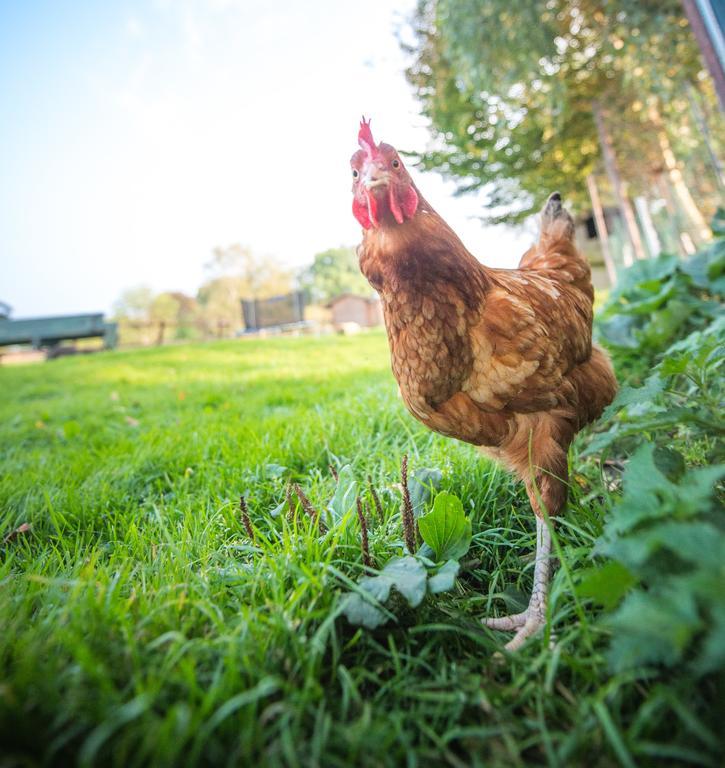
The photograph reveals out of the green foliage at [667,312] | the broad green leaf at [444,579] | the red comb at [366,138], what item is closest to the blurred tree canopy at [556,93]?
the green foliage at [667,312]

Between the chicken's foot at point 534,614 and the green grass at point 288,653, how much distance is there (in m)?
0.04

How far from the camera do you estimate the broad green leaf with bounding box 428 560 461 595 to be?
1.02 metres

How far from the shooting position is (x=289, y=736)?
0.67 meters

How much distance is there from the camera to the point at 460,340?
139 centimetres

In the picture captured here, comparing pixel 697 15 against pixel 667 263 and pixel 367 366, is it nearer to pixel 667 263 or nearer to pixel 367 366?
pixel 667 263

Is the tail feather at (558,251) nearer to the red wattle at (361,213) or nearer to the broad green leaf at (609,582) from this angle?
the red wattle at (361,213)

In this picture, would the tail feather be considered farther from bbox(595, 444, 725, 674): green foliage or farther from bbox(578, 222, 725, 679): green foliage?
bbox(595, 444, 725, 674): green foliage

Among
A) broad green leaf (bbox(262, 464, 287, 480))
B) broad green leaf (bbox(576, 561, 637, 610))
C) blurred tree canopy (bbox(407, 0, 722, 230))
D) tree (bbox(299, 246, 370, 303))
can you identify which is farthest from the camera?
tree (bbox(299, 246, 370, 303))

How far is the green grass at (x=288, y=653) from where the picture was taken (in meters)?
0.66

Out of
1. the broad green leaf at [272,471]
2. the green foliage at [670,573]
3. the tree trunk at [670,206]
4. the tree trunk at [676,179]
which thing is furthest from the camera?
the tree trunk at [676,179]

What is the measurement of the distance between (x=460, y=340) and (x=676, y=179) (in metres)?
14.8

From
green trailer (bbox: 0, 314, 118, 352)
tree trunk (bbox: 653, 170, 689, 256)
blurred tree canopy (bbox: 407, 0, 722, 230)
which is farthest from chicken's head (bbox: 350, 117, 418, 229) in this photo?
green trailer (bbox: 0, 314, 118, 352)

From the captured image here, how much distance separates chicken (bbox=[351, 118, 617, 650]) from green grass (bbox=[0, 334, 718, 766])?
28cm

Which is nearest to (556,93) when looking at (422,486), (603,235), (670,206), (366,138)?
(603,235)
